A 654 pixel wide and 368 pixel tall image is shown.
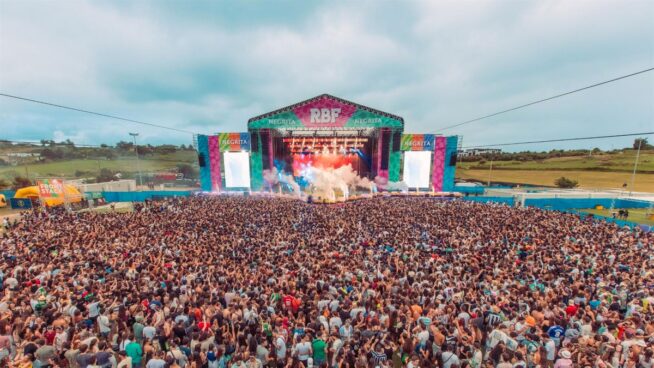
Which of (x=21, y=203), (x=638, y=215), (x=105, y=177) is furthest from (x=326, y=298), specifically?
(x=105, y=177)

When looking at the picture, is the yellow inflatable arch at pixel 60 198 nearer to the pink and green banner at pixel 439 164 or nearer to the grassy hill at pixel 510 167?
the grassy hill at pixel 510 167

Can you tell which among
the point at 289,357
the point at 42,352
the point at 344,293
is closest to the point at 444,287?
the point at 344,293

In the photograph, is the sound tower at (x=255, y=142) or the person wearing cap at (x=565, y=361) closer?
the person wearing cap at (x=565, y=361)

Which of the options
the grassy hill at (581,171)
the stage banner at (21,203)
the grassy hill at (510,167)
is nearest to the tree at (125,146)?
the grassy hill at (510,167)

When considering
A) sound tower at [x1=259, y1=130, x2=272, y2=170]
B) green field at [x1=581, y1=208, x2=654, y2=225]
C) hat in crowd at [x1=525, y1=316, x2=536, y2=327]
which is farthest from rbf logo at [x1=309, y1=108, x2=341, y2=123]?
green field at [x1=581, y1=208, x2=654, y2=225]

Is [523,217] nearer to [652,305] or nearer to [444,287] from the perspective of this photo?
[652,305]
